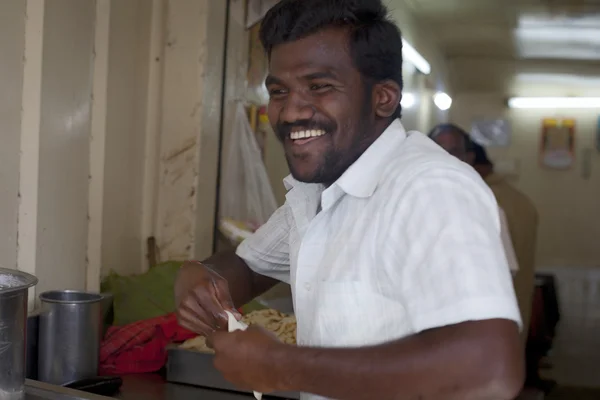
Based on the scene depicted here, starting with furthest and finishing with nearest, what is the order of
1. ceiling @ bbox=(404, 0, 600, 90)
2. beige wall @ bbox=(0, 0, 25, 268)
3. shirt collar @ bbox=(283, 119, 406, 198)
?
ceiling @ bbox=(404, 0, 600, 90) → beige wall @ bbox=(0, 0, 25, 268) → shirt collar @ bbox=(283, 119, 406, 198)

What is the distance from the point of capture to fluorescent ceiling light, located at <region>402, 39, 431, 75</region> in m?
4.59

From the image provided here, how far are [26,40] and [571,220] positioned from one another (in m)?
6.81

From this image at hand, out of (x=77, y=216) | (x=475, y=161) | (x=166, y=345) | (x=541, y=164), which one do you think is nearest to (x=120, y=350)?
(x=166, y=345)

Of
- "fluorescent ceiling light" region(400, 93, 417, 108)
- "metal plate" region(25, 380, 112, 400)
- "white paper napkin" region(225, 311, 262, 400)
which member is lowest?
"metal plate" region(25, 380, 112, 400)

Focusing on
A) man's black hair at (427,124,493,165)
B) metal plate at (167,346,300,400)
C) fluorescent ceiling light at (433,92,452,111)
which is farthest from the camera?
fluorescent ceiling light at (433,92,452,111)

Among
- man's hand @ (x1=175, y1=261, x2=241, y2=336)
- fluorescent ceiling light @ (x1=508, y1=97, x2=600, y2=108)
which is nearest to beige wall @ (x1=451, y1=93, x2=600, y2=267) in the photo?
fluorescent ceiling light @ (x1=508, y1=97, x2=600, y2=108)

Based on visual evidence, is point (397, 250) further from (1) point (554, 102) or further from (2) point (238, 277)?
(1) point (554, 102)

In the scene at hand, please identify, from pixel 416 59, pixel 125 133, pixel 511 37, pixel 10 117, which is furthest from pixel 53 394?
pixel 511 37

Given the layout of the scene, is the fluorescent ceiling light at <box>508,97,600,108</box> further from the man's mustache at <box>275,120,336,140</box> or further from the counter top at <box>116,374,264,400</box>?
the man's mustache at <box>275,120,336,140</box>

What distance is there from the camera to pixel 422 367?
32.9 inches

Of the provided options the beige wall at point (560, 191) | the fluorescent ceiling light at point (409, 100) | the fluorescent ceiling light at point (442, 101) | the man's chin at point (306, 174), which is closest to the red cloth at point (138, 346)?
the man's chin at point (306, 174)

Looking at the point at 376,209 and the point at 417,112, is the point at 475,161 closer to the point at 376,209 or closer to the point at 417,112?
the point at 417,112

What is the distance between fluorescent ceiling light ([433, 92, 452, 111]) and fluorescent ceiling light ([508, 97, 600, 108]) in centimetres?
64

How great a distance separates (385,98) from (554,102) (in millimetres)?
7026
